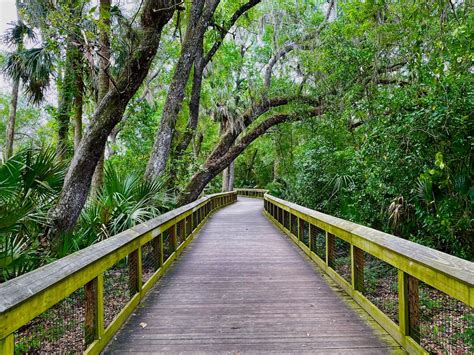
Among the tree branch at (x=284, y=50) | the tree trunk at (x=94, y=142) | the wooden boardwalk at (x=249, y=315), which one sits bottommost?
the wooden boardwalk at (x=249, y=315)

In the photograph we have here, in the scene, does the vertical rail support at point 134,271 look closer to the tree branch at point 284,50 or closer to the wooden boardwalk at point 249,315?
the wooden boardwalk at point 249,315

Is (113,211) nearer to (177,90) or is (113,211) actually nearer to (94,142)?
(94,142)

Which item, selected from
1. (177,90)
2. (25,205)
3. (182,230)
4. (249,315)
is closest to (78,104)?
(177,90)

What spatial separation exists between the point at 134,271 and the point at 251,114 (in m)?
9.49

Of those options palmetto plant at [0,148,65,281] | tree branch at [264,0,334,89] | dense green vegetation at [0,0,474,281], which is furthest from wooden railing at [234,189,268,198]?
palmetto plant at [0,148,65,281]

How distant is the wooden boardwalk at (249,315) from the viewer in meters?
2.89

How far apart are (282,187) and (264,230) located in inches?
232

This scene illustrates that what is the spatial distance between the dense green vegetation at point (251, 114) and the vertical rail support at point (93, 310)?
0.88m

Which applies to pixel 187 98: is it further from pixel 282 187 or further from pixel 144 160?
pixel 282 187

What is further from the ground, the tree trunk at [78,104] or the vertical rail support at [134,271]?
the tree trunk at [78,104]

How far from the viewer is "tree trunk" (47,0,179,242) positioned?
477cm

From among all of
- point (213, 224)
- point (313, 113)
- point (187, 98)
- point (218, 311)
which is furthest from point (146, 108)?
point (218, 311)

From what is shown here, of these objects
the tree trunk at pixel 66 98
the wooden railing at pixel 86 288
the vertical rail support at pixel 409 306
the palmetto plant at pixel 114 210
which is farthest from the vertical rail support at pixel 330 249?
the tree trunk at pixel 66 98

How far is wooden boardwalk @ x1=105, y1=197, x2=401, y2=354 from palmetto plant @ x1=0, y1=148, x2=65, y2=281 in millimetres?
1226
